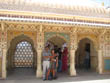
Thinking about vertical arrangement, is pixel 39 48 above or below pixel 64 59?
above

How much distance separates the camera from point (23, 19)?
567cm

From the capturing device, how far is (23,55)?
9383mm

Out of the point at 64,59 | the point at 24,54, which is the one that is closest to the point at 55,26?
the point at 64,59

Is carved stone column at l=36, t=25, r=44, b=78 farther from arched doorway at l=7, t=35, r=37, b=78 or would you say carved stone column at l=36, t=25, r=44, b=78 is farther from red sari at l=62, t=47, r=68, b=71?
arched doorway at l=7, t=35, r=37, b=78

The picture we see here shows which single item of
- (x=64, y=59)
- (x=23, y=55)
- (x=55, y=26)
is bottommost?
(x=64, y=59)

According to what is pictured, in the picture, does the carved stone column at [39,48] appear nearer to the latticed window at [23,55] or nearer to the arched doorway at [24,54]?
the arched doorway at [24,54]

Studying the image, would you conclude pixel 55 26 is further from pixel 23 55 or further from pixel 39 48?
pixel 23 55

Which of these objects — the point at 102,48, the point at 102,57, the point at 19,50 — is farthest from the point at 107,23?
the point at 19,50

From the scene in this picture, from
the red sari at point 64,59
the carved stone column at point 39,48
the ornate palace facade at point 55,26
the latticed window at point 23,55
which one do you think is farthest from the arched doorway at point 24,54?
the carved stone column at point 39,48

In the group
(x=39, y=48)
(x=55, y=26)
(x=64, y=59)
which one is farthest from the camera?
(x=64, y=59)

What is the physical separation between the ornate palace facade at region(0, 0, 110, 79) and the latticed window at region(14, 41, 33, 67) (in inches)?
90.4

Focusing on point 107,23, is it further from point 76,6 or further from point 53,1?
point 53,1

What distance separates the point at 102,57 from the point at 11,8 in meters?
5.14

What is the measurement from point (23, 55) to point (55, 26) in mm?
3813
